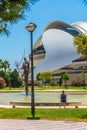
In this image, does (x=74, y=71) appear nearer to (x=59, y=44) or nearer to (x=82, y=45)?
(x=59, y=44)

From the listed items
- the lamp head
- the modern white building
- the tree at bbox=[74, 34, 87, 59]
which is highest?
the modern white building

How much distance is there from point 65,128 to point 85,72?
3992 inches

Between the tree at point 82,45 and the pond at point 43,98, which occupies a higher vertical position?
the tree at point 82,45

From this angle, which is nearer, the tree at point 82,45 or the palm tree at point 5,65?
the tree at point 82,45

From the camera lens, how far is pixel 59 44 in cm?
11219

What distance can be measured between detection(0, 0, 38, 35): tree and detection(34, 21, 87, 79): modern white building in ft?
343

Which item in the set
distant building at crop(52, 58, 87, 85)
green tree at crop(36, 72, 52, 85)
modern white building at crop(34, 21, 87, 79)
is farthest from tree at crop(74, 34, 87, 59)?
modern white building at crop(34, 21, 87, 79)

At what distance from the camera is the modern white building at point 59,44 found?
11169cm

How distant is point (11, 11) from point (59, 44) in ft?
350

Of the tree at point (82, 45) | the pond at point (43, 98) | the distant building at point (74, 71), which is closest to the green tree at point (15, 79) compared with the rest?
the distant building at point (74, 71)

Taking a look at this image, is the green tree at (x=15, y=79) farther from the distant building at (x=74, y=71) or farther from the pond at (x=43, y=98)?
the pond at (x=43, y=98)

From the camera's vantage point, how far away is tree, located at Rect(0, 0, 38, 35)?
527 cm

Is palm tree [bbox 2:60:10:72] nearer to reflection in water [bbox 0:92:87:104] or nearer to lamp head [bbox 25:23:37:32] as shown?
reflection in water [bbox 0:92:87:104]

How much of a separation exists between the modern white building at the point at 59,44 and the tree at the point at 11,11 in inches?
4112
